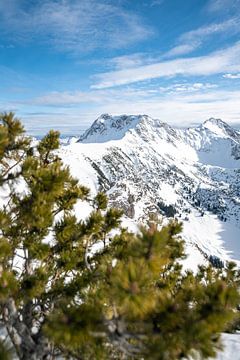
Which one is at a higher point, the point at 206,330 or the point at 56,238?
the point at 56,238

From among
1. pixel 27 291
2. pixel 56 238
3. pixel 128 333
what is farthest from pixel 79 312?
pixel 56 238

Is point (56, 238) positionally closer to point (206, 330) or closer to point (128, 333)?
point (128, 333)

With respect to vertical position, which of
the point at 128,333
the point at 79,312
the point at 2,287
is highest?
the point at 2,287

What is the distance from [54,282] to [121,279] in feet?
11.4

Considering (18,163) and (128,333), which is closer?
(128,333)

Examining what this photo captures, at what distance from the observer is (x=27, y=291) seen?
489cm

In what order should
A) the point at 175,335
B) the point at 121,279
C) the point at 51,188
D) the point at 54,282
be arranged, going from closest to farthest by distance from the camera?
the point at 121,279
the point at 175,335
the point at 51,188
the point at 54,282

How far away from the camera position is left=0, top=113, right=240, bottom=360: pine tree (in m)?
3.23

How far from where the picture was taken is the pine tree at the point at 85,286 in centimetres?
323

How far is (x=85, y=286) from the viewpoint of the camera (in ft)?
18.6

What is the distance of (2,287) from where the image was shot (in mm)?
3916

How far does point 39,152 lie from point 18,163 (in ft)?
2.64

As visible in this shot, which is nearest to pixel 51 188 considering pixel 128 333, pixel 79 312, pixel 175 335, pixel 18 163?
pixel 18 163

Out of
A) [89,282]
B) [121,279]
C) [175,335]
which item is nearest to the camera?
[121,279]
